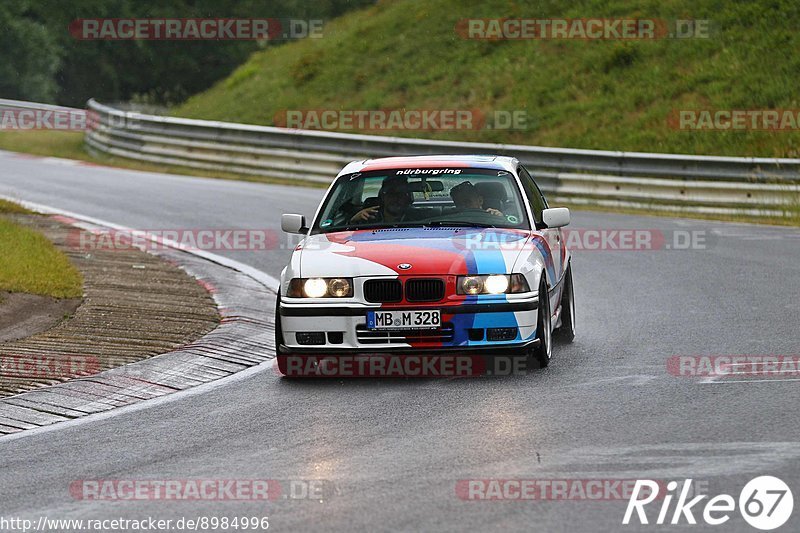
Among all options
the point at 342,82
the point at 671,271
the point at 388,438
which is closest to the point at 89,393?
the point at 388,438

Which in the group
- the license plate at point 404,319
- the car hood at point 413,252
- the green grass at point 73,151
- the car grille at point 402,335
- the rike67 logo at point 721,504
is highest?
the green grass at point 73,151

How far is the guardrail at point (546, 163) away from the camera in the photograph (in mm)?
21312

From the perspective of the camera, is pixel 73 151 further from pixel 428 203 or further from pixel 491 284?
pixel 491 284

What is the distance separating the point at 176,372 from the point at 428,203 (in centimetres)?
233

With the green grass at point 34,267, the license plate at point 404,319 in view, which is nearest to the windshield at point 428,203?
the license plate at point 404,319

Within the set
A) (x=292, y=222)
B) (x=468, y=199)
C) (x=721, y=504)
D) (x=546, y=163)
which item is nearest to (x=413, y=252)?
(x=468, y=199)

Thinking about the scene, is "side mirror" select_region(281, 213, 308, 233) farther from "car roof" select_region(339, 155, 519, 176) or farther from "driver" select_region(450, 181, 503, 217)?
"driver" select_region(450, 181, 503, 217)

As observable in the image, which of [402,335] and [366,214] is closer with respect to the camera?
[402,335]

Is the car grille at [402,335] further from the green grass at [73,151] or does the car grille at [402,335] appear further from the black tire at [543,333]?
the green grass at [73,151]

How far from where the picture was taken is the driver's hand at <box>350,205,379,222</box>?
1042 centimetres

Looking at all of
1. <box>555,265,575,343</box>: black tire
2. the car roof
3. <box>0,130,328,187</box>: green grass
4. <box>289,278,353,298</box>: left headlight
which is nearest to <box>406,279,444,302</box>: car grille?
<box>289,278,353,298</box>: left headlight

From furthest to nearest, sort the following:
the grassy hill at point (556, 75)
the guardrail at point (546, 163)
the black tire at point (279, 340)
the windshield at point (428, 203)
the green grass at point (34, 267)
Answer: the grassy hill at point (556, 75)
the guardrail at point (546, 163)
the green grass at point (34, 267)
the windshield at point (428, 203)
the black tire at point (279, 340)

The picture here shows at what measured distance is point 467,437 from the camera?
7.49m

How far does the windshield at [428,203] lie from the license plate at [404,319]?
1193mm
